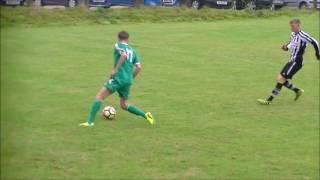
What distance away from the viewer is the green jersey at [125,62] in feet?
31.8

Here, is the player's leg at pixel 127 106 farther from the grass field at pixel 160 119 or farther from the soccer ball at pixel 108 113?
the soccer ball at pixel 108 113

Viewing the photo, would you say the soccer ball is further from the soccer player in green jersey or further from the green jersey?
the green jersey

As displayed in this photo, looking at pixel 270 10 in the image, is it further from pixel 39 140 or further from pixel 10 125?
pixel 10 125

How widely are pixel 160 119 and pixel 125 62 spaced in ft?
5.80

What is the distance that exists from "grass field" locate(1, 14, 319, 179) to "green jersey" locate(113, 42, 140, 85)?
885 mm

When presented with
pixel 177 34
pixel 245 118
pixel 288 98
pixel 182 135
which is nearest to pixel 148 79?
pixel 288 98

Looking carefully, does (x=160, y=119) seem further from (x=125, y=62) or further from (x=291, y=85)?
(x=291, y=85)

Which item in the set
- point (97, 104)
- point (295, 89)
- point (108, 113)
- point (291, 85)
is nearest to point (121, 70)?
point (97, 104)

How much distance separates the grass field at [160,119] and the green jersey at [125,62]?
885 millimetres

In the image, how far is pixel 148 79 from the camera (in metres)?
16.4

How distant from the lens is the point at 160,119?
11070 mm

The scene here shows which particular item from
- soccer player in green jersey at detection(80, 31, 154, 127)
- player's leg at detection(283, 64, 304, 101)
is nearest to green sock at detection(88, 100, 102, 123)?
soccer player in green jersey at detection(80, 31, 154, 127)

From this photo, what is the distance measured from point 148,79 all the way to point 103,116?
569 centimetres

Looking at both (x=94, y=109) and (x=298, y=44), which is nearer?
(x=94, y=109)
